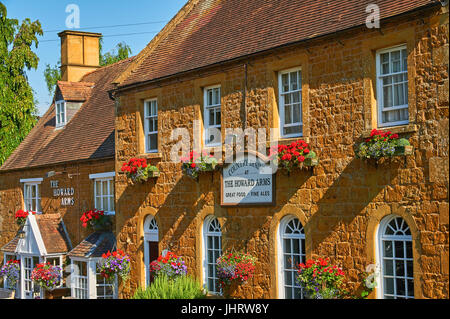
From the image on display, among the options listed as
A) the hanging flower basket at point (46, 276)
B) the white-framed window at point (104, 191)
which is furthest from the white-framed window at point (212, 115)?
the hanging flower basket at point (46, 276)

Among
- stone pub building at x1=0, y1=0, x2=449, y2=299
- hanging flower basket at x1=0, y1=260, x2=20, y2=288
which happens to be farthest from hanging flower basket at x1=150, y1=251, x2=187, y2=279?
hanging flower basket at x1=0, y1=260, x2=20, y2=288

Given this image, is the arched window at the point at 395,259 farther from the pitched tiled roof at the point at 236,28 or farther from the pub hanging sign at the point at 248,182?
the pitched tiled roof at the point at 236,28

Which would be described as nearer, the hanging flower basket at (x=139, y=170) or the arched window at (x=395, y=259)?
the arched window at (x=395, y=259)

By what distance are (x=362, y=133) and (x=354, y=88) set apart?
3.19ft

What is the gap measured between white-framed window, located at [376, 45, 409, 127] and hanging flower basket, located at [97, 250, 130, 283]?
30.7ft

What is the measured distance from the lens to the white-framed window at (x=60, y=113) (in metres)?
28.9

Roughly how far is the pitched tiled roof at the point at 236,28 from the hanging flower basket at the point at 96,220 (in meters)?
4.40

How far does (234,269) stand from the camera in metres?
16.4

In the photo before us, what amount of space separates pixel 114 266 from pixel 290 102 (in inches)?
295

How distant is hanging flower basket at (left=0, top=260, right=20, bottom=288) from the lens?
2647 centimetres

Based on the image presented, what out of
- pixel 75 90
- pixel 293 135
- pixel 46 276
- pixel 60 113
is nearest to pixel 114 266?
pixel 46 276

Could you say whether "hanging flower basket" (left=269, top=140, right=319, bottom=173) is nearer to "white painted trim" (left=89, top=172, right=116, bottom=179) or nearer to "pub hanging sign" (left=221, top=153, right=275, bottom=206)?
"pub hanging sign" (left=221, top=153, right=275, bottom=206)
